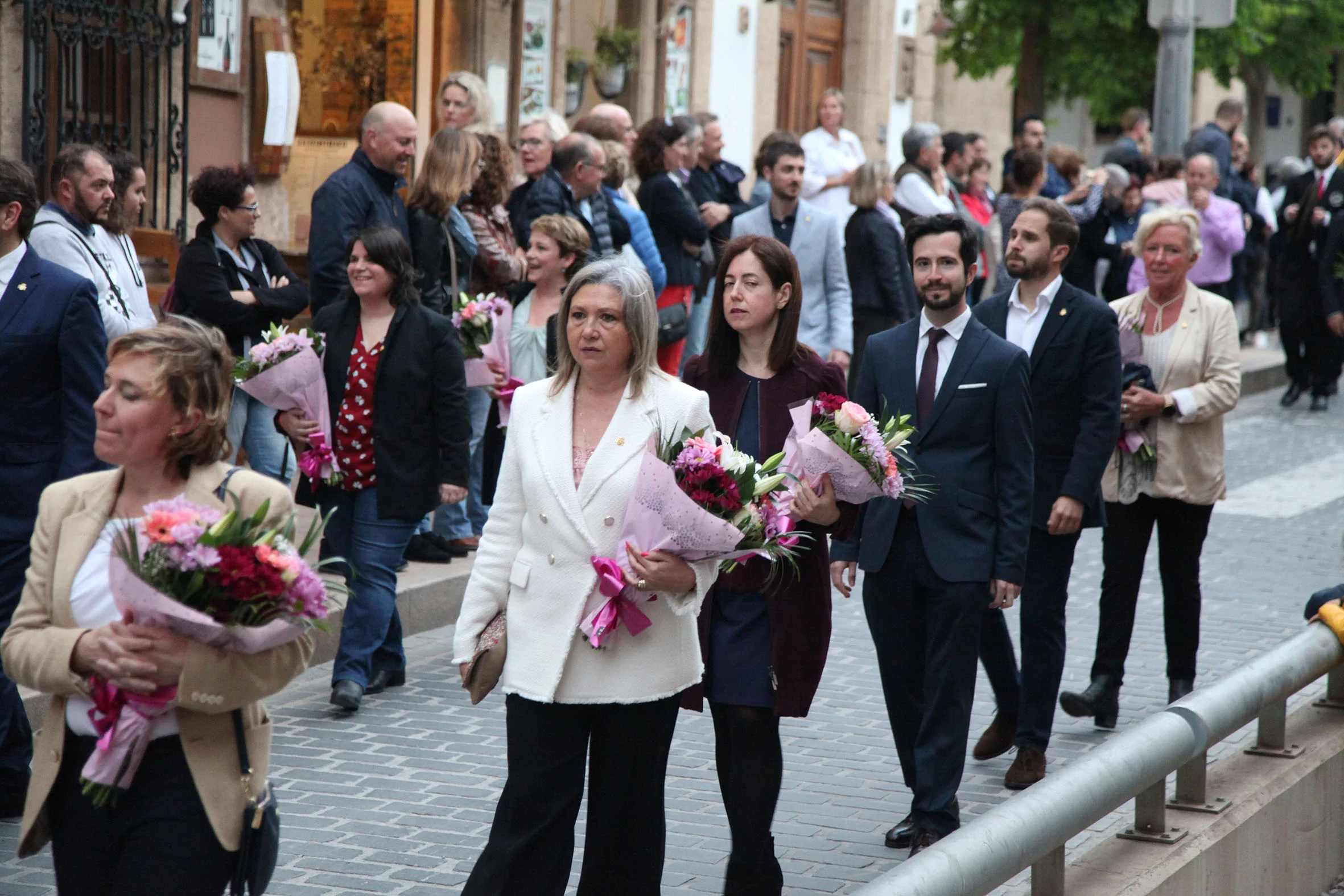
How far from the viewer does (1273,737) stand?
591 centimetres

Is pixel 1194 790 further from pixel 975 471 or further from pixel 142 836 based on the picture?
pixel 142 836

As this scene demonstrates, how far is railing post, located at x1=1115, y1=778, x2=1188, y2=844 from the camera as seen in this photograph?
5.03m

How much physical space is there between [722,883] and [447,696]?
2.49 metres

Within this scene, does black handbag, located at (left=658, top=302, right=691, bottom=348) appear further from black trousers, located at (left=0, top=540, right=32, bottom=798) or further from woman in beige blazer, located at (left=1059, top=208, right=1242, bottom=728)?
black trousers, located at (left=0, top=540, right=32, bottom=798)

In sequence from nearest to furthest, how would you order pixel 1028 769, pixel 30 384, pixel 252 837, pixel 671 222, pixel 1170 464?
pixel 252 837 → pixel 30 384 → pixel 1028 769 → pixel 1170 464 → pixel 671 222

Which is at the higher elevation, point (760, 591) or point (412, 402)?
point (412, 402)

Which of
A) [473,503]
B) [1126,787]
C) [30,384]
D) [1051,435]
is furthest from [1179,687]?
[30,384]

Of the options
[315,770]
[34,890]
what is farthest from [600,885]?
[315,770]

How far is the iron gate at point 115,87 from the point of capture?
1037 cm

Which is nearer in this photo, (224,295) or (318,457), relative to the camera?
(318,457)

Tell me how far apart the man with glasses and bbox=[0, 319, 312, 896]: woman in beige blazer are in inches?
148

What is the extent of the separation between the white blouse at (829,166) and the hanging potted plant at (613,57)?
257 centimetres

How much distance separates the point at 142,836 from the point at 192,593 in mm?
561

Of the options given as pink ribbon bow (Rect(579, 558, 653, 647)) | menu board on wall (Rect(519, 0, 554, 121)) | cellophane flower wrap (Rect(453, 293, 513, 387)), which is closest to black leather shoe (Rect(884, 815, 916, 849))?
pink ribbon bow (Rect(579, 558, 653, 647))
